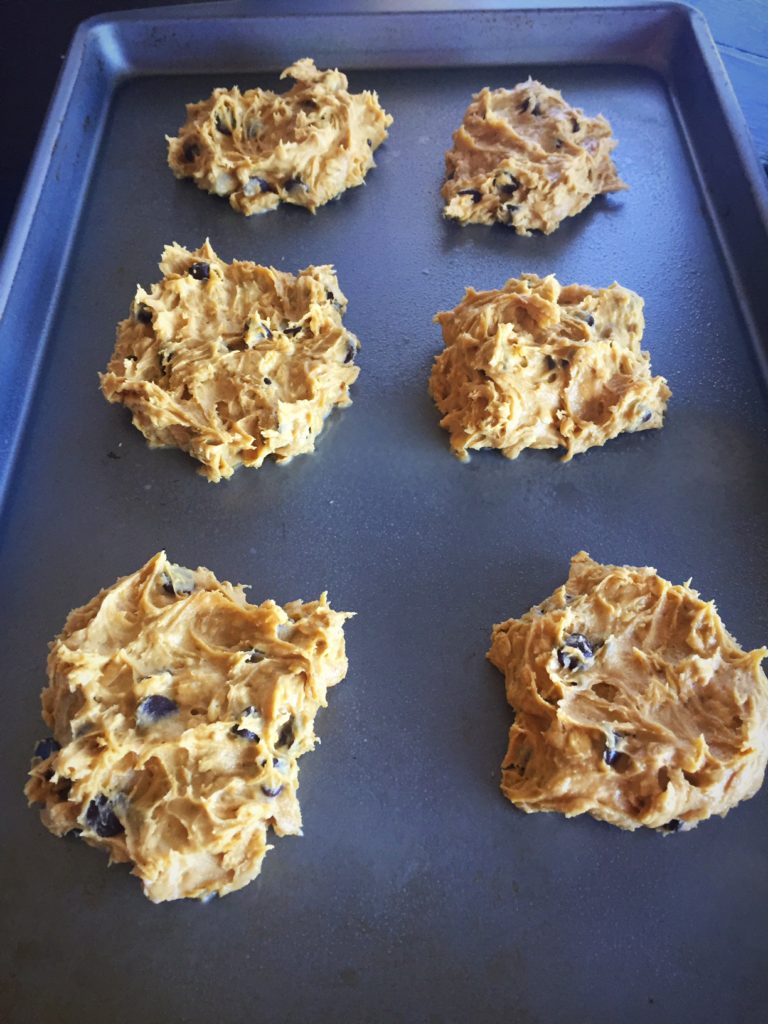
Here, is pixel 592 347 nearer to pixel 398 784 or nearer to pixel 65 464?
pixel 398 784

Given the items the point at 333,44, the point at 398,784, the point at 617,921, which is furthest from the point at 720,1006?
the point at 333,44

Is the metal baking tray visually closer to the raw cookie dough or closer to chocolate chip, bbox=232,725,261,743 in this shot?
the raw cookie dough

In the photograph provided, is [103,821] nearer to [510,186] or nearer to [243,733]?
[243,733]

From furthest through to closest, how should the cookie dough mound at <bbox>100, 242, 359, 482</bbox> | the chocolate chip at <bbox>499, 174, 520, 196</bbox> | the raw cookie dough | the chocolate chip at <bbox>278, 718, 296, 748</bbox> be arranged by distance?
the chocolate chip at <bbox>499, 174, 520, 196</bbox>
the cookie dough mound at <bbox>100, 242, 359, 482</bbox>
the chocolate chip at <bbox>278, 718, 296, 748</bbox>
the raw cookie dough

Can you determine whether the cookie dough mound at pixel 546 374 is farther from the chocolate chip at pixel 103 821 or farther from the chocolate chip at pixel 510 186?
the chocolate chip at pixel 103 821

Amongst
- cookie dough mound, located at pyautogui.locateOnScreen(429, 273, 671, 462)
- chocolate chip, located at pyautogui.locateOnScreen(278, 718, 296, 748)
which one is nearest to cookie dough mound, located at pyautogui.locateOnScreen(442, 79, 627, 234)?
cookie dough mound, located at pyautogui.locateOnScreen(429, 273, 671, 462)

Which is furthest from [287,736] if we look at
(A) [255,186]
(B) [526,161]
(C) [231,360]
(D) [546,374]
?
(B) [526,161]

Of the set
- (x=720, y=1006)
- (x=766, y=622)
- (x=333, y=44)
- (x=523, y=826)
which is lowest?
(x=720, y=1006)
